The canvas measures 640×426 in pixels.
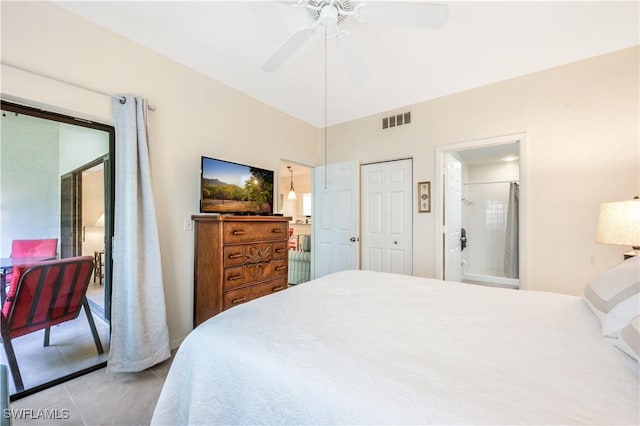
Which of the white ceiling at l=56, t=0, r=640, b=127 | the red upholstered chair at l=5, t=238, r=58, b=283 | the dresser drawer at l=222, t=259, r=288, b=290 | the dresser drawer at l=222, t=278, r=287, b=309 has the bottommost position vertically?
the dresser drawer at l=222, t=278, r=287, b=309

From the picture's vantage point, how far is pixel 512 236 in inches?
195

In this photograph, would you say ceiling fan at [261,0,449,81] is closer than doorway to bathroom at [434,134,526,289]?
Yes

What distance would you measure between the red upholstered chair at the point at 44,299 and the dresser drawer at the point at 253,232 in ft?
3.40

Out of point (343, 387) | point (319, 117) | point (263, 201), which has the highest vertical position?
point (319, 117)

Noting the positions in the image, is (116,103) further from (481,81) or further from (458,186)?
(458,186)

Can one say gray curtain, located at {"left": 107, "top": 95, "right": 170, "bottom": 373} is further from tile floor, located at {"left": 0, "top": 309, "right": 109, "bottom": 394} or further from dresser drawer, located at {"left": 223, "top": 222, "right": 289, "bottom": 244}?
dresser drawer, located at {"left": 223, "top": 222, "right": 289, "bottom": 244}

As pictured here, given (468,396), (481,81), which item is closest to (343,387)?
(468,396)

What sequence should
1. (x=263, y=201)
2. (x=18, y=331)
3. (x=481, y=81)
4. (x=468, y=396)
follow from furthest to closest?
(x=263, y=201) → (x=481, y=81) → (x=18, y=331) → (x=468, y=396)

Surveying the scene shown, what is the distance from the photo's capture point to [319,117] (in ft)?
12.6

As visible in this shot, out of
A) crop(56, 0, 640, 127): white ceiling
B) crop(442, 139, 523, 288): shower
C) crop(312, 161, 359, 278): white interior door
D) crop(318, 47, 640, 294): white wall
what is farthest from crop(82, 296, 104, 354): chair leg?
crop(442, 139, 523, 288): shower

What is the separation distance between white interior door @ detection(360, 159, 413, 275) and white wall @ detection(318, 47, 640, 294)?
2.80 feet

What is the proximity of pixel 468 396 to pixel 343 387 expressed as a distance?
310 millimetres

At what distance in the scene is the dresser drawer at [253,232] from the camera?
2316mm

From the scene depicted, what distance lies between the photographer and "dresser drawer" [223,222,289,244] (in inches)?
91.2
